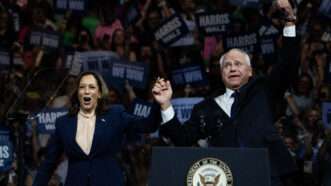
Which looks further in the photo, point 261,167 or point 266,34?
point 266,34

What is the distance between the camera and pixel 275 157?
4523mm

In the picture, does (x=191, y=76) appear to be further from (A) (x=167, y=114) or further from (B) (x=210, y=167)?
(B) (x=210, y=167)

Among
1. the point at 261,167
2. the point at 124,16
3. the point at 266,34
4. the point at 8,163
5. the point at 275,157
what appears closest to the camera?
the point at 261,167

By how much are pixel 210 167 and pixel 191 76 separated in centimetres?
551

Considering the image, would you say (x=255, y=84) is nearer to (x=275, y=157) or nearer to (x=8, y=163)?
(x=275, y=157)

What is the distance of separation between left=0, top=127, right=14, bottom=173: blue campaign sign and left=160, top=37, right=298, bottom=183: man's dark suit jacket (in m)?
3.02

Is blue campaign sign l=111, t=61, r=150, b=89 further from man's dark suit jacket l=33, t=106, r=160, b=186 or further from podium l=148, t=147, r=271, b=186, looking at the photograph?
podium l=148, t=147, r=271, b=186

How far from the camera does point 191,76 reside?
30.2 feet

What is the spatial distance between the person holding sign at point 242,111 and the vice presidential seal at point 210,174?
2.44 ft

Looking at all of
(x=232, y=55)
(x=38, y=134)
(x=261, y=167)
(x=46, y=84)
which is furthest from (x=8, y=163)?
(x=261, y=167)

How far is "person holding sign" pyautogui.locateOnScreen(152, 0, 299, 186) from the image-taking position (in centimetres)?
452

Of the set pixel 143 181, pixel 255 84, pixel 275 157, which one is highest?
pixel 255 84

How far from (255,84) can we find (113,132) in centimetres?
113

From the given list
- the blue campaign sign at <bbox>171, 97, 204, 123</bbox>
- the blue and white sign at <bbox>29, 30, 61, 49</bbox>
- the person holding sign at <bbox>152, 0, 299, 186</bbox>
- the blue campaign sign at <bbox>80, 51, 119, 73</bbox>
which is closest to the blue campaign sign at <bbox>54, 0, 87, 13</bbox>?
the blue and white sign at <bbox>29, 30, 61, 49</bbox>
